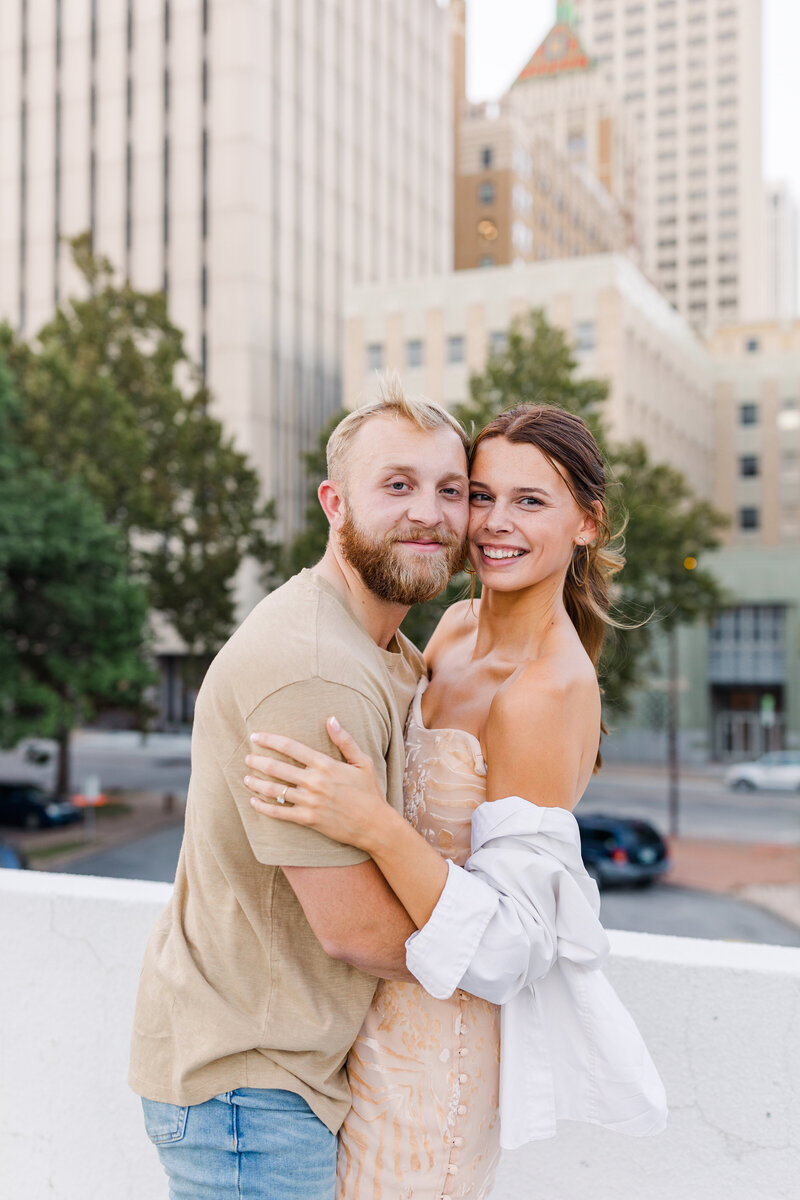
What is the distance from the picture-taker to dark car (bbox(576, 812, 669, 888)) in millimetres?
21969

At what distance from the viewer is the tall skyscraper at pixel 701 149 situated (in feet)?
394

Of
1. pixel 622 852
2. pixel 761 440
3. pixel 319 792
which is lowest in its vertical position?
pixel 622 852

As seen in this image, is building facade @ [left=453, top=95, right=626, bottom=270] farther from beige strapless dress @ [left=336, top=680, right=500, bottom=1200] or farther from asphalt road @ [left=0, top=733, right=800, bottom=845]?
beige strapless dress @ [left=336, top=680, right=500, bottom=1200]

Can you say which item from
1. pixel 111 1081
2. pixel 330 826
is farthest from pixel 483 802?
Answer: pixel 111 1081

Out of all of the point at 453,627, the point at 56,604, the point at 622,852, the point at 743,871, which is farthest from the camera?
the point at 743,871

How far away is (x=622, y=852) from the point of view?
21984mm

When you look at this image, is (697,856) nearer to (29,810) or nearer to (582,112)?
(29,810)

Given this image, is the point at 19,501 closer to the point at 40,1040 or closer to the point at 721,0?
the point at 40,1040

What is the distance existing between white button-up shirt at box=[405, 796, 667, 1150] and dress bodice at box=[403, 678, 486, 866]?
91 millimetres

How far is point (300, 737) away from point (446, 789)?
449mm

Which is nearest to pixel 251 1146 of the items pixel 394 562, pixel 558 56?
pixel 394 562

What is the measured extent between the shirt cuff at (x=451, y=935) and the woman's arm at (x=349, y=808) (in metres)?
0.02

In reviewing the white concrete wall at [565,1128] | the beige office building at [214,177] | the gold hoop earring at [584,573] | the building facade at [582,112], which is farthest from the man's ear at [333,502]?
the building facade at [582,112]

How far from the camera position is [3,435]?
21734 millimetres
